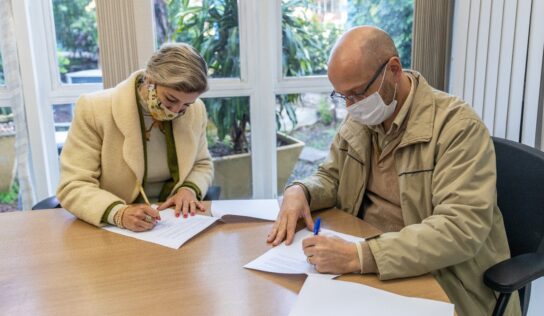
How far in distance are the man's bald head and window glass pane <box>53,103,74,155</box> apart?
5.59 feet

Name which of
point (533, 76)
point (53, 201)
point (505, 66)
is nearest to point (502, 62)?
point (505, 66)

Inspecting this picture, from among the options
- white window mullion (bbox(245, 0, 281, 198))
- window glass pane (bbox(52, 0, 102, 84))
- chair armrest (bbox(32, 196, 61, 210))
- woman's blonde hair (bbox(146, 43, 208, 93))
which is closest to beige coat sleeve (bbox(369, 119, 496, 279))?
woman's blonde hair (bbox(146, 43, 208, 93))

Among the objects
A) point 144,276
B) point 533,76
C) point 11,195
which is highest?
point 533,76

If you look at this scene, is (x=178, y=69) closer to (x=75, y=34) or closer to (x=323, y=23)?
(x=75, y=34)

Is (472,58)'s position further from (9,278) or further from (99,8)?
(9,278)

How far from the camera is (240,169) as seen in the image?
2689 millimetres

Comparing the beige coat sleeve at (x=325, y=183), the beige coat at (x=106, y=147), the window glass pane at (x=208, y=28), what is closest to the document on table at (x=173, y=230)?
the beige coat at (x=106, y=147)

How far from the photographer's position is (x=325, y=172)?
1.61m

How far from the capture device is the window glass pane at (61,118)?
2455 millimetres

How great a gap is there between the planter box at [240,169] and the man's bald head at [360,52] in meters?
1.44

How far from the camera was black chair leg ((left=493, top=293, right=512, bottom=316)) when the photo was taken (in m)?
1.13

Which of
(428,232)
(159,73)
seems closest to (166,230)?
(159,73)

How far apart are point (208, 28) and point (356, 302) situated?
6.21 ft

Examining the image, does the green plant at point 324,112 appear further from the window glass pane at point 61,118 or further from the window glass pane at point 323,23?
the window glass pane at point 61,118
